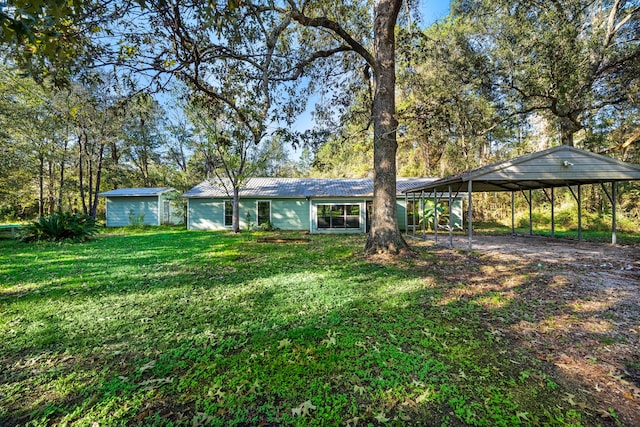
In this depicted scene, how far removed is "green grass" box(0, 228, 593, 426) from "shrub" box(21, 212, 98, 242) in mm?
7396

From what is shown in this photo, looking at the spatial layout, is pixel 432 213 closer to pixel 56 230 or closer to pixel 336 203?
pixel 336 203

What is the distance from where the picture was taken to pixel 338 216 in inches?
609

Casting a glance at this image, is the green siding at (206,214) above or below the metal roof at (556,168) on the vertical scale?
below

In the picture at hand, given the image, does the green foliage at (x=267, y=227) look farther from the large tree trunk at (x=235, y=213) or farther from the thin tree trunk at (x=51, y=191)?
the thin tree trunk at (x=51, y=191)

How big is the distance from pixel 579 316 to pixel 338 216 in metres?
12.2

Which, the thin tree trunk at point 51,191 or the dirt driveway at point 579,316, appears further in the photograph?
the thin tree trunk at point 51,191

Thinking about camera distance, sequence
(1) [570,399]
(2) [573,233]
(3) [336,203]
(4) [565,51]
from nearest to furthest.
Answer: (1) [570,399], (4) [565,51], (2) [573,233], (3) [336,203]

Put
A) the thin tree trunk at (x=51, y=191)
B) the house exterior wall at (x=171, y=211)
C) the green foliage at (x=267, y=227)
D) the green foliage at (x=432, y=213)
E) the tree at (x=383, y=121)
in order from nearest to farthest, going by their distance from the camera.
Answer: the tree at (x=383, y=121)
the green foliage at (x=432, y=213)
the green foliage at (x=267, y=227)
the house exterior wall at (x=171, y=211)
the thin tree trunk at (x=51, y=191)

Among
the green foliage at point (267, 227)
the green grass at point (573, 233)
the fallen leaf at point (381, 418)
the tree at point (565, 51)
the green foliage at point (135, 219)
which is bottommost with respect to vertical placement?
the fallen leaf at point (381, 418)

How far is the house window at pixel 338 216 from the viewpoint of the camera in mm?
15398

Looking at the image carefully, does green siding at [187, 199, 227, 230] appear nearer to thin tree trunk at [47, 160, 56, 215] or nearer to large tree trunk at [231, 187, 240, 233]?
large tree trunk at [231, 187, 240, 233]

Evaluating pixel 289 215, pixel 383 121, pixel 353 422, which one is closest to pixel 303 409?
pixel 353 422

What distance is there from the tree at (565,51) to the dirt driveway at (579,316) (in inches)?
274

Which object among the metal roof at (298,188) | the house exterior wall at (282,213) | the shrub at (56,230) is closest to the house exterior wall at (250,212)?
the house exterior wall at (282,213)
